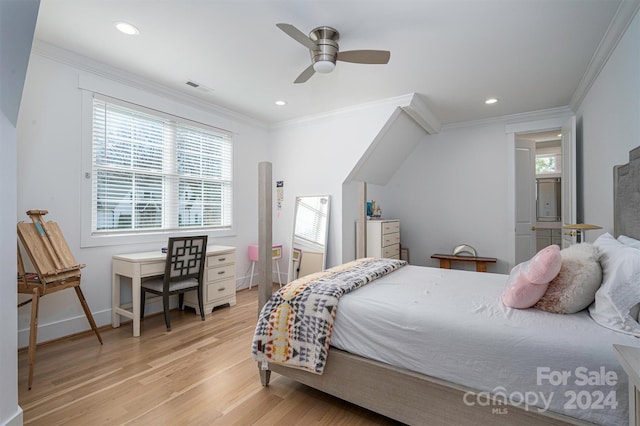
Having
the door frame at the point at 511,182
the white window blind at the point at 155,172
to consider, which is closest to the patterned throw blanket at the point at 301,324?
the white window blind at the point at 155,172

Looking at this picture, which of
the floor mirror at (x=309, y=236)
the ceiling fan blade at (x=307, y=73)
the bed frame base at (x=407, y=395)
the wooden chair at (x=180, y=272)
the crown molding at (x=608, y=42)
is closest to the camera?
the bed frame base at (x=407, y=395)

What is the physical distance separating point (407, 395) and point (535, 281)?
2.81 ft

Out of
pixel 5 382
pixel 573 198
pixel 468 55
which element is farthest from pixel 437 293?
pixel 573 198

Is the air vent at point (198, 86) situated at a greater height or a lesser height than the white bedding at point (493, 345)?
greater

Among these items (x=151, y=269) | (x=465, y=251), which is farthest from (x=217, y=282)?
(x=465, y=251)

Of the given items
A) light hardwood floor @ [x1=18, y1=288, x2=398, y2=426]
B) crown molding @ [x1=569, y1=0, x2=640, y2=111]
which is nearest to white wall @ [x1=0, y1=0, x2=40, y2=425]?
light hardwood floor @ [x1=18, y1=288, x2=398, y2=426]

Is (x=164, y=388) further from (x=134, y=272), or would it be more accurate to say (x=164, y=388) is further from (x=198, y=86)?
(x=198, y=86)

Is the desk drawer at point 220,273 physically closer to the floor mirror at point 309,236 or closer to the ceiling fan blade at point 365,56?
the floor mirror at point 309,236

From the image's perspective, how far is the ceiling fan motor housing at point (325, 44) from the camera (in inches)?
92.2

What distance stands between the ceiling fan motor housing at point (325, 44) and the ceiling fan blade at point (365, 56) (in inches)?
3.2

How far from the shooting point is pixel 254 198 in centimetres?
468

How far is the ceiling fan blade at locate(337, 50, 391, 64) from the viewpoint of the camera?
227cm

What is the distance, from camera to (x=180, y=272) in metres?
3.04

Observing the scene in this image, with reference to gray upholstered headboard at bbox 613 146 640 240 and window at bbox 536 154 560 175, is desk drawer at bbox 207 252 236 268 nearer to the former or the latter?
gray upholstered headboard at bbox 613 146 640 240
